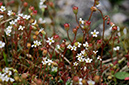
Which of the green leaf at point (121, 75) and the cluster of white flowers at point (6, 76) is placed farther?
the green leaf at point (121, 75)

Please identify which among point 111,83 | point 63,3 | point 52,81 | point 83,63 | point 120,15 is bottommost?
point 111,83

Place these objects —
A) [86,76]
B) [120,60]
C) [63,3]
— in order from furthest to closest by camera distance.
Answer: [63,3], [120,60], [86,76]

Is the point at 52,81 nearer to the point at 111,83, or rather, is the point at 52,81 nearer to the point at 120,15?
the point at 111,83

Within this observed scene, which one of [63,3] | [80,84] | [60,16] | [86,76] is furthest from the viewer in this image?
[63,3]

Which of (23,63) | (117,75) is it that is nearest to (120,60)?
(117,75)

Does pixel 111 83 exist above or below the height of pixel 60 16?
below

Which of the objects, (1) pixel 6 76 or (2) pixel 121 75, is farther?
(2) pixel 121 75

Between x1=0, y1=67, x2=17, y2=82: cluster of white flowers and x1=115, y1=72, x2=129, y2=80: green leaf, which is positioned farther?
x1=115, y1=72, x2=129, y2=80: green leaf

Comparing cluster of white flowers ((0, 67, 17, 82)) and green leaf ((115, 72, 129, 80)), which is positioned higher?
cluster of white flowers ((0, 67, 17, 82))

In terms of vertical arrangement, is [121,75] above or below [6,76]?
below

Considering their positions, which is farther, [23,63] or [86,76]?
[23,63]

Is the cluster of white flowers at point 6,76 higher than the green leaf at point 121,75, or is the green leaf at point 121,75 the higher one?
the cluster of white flowers at point 6,76
